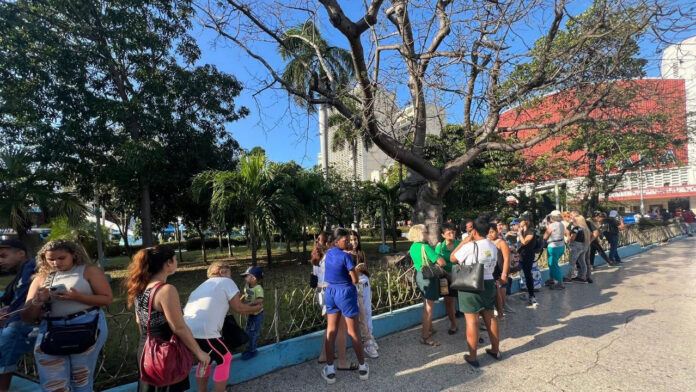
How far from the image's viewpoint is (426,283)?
4211 mm

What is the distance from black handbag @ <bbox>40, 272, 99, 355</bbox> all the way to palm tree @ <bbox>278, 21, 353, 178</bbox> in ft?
14.2

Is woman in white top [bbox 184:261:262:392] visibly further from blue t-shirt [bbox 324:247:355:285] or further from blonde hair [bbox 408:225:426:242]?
blonde hair [bbox 408:225:426:242]

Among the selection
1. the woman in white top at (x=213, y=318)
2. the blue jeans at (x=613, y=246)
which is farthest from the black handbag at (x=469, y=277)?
the blue jeans at (x=613, y=246)

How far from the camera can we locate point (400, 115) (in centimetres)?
570

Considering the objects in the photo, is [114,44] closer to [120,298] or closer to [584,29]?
[120,298]

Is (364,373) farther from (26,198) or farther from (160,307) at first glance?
(26,198)

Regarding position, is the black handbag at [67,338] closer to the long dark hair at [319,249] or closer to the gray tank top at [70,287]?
the gray tank top at [70,287]

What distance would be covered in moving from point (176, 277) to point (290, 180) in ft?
16.0

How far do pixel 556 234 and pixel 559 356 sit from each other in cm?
372

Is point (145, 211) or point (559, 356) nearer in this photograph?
point (559, 356)

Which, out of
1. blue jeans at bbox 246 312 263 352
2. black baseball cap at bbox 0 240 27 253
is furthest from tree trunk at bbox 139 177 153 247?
blue jeans at bbox 246 312 263 352

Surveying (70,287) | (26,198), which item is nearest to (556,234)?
(70,287)

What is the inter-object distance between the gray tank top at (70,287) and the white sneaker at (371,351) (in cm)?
271

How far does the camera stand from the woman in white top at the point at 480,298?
3.54 metres
